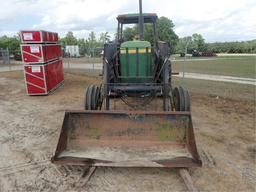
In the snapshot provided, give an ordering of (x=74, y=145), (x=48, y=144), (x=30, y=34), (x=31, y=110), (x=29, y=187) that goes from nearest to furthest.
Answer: (x=29, y=187) < (x=74, y=145) < (x=48, y=144) < (x=31, y=110) < (x=30, y=34)

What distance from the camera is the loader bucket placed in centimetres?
366

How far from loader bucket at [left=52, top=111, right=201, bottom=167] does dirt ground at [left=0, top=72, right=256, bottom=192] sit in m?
0.27

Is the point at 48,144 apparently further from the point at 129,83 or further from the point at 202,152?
the point at 202,152

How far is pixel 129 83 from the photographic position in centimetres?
531

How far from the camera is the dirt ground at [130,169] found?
322 cm

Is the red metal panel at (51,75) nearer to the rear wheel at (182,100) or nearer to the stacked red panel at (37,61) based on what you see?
the stacked red panel at (37,61)

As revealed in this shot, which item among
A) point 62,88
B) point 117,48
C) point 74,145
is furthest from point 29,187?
point 62,88

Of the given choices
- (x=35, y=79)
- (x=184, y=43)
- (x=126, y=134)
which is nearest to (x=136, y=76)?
(x=126, y=134)

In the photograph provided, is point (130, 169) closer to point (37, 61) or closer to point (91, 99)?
point (91, 99)

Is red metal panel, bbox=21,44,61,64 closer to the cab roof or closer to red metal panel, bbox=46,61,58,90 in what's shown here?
red metal panel, bbox=46,61,58,90

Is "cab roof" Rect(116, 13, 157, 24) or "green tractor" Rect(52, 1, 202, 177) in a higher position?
"cab roof" Rect(116, 13, 157, 24)

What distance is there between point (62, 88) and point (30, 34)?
8.91 ft

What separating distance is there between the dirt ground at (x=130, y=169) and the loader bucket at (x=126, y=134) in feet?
0.87

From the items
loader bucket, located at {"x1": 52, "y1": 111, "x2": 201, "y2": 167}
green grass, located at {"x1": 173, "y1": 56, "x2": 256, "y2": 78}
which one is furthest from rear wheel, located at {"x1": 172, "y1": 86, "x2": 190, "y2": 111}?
green grass, located at {"x1": 173, "y1": 56, "x2": 256, "y2": 78}
